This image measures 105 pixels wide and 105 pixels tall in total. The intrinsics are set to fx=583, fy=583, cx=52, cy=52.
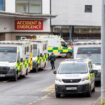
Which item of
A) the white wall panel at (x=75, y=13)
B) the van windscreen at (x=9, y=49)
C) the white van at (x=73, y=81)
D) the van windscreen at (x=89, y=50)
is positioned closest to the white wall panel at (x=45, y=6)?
the white wall panel at (x=75, y=13)

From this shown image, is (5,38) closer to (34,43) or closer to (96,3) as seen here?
(96,3)

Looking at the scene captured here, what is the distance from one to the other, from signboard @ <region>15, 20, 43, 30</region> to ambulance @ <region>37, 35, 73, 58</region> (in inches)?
300

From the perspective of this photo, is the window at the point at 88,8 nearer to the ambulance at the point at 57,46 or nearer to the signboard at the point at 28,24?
the signboard at the point at 28,24

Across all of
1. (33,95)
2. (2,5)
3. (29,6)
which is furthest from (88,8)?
(33,95)

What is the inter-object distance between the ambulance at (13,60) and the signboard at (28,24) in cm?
2900

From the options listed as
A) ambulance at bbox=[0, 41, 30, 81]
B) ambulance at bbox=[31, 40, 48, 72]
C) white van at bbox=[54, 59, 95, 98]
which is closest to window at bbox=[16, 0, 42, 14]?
ambulance at bbox=[31, 40, 48, 72]

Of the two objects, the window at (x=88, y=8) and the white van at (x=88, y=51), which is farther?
the window at (x=88, y=8)

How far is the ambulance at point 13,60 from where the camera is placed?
3728 cm

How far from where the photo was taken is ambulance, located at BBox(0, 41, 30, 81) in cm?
3728

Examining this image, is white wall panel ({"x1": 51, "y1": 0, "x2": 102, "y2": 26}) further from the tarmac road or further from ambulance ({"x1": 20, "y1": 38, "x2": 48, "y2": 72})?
the tarmac road

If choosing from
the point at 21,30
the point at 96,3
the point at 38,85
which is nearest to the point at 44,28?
the point at 21,30

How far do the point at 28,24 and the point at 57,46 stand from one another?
954cm

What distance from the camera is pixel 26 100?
86.2 ft

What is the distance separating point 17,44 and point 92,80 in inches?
479
